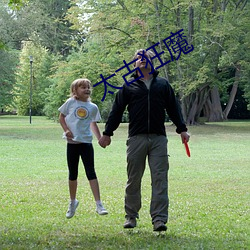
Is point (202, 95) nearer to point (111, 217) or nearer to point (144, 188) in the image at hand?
point (144, 188)

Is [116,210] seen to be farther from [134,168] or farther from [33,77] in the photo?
[33,77]

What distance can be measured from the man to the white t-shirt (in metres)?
0.52

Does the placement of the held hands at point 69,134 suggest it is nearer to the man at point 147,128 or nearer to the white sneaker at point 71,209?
the man at point 147,128

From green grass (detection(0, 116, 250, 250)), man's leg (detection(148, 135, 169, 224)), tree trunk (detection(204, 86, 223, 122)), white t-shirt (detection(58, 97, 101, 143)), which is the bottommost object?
tree trunk (detection(204, 86, 223, 122))

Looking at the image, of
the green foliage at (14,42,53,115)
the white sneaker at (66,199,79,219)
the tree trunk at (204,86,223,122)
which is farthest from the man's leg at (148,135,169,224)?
the green foliage at (14,42,53,115)

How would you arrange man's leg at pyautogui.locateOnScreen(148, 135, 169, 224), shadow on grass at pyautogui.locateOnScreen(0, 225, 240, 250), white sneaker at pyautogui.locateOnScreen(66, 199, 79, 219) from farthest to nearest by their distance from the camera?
white sneaker at pyautogui.locateOnScreen(66, 199, 79, 219) → man's leg at pyautogui.locateOnScreen(148, 135, 169, 224) → shadow on grass at pyautogui.locateOnScreen(0, 225, 240, 250)

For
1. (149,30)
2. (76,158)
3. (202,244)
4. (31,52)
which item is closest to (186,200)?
(76,158)

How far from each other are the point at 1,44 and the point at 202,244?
3367 millimetres

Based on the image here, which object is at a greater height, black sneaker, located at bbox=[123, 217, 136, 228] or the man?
the man

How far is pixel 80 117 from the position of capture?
6609mm

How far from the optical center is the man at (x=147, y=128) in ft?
19.6

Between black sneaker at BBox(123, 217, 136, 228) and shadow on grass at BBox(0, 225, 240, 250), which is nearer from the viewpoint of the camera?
shadow on grass at BBox(0, 225, 240, 250)

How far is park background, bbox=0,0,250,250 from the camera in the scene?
19.8 ft

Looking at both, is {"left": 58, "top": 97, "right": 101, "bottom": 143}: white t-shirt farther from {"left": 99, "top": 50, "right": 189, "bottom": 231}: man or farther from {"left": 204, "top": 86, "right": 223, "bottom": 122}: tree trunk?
{"left": 204, "top": 86, "right": 223, "bottom": 122}: tree trunk
